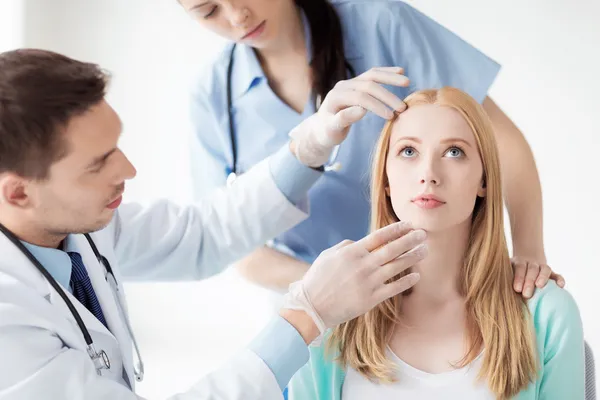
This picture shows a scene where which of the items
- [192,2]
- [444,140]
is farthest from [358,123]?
[192,2]

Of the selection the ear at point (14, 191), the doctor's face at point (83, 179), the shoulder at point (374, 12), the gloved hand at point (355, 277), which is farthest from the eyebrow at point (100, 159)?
the shoulder at point (374, 12)

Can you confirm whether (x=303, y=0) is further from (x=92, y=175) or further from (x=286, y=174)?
(x=92, y=175)

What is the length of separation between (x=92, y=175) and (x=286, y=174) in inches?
20.6

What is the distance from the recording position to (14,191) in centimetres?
140

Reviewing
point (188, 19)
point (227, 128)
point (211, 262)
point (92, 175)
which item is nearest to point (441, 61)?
point (227, 128)

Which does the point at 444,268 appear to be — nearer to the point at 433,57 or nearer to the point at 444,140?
the point at 444,140

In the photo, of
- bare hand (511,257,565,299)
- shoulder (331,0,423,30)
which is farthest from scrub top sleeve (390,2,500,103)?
bare hand (511,257,565,299)

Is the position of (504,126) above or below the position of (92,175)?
above

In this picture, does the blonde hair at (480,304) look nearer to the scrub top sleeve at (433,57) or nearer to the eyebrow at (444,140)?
the eyebrow at (444,140)

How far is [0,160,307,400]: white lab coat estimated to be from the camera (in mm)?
1334

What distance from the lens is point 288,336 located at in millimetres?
1469

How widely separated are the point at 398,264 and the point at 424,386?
0.80 ft

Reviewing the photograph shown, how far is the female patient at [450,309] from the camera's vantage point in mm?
1562

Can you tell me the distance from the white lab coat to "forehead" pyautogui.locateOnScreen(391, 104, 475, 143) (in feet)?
1.16
